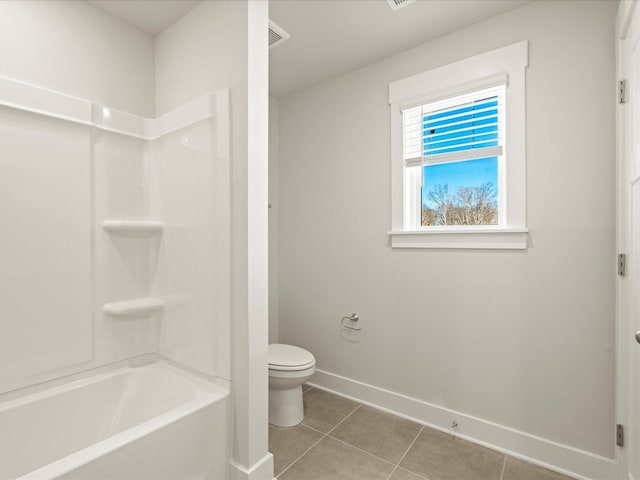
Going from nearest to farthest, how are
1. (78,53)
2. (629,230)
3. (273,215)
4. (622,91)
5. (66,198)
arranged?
1. (629,230)
2. (622,91)
3. (66,198)
4. (78,53)
5. (273,215)

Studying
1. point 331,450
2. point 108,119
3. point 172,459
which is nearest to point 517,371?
point 331,450

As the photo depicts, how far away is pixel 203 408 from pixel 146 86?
1.95m

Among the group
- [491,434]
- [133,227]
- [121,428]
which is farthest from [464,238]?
[121,428]

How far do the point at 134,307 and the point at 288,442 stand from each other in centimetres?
122

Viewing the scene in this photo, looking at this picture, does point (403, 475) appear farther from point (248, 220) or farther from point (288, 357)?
point (248, 220)

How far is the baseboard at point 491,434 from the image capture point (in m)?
1.69

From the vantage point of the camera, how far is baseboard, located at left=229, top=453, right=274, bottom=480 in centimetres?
155

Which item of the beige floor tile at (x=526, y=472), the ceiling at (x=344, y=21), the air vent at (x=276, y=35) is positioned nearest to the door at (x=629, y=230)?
the beige floor tile at (x=526, y=472)

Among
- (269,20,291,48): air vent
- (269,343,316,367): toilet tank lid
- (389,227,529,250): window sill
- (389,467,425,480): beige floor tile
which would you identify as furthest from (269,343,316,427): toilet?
(269,20,291,48): air vent

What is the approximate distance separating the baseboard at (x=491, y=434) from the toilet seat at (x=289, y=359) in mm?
537

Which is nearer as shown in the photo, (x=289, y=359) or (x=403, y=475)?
(x=403, y=475)

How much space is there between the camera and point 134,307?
1903mm

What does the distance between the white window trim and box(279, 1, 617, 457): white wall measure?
56mm

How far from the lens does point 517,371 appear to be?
1897 millimetres
